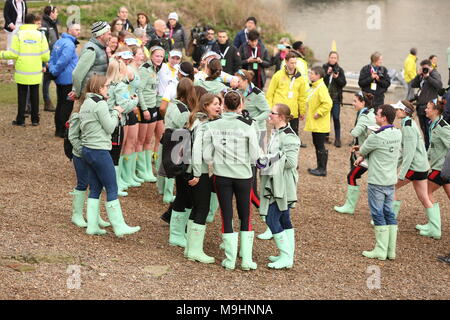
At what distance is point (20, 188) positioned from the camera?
830cm

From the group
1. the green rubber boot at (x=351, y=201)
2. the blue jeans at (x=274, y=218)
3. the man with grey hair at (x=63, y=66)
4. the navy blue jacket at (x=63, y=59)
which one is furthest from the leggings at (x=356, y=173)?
the navy blue jacket at (x=63, y=59)

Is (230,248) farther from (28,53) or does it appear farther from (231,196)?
(28,53)

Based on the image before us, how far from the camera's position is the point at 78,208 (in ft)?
23.5

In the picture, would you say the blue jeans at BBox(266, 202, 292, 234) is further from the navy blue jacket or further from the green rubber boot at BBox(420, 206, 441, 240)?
the navy blue jacket

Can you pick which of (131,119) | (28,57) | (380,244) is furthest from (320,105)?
(28,57)

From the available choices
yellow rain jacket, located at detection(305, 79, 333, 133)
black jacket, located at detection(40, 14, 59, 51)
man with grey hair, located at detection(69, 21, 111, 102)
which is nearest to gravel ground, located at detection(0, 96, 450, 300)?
man with grey hair, located at detection(69, 21, 111, 102)

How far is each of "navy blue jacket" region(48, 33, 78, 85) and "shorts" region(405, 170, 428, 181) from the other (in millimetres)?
5225

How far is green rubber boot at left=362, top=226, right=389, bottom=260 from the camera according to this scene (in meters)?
7.38

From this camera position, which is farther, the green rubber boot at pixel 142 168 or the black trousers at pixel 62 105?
the black trousers at pixel 62 105

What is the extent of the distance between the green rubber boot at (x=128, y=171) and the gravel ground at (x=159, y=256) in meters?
0.13

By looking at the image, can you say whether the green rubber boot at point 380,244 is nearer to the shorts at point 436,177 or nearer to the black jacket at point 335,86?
the shorts at point 436,177

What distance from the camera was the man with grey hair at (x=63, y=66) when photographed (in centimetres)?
1033

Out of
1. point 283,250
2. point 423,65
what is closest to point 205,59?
point 283,250

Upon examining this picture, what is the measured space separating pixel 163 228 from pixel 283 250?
1.54m
